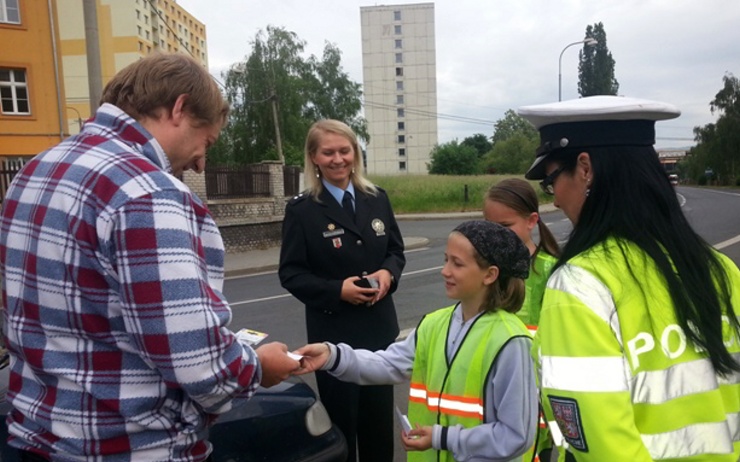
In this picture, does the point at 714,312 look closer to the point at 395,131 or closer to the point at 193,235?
the point at 193,235

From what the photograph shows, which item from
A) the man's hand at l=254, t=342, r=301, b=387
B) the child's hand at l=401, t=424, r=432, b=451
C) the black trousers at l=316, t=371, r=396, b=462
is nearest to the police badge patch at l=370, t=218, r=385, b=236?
the black trousers at l=316, t=371, r=396, b=462

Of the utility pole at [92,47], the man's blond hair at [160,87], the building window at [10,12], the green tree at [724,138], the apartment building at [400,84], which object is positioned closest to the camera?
the man's blond hair at [160,87]

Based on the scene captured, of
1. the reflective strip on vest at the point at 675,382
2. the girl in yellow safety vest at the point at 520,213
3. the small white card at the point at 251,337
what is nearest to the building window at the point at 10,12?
the girl in yellow safety vest at the point at 520,213

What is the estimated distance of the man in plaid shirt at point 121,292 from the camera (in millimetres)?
1305

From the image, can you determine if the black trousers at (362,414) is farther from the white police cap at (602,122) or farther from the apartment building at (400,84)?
the apartment building at (400,84)

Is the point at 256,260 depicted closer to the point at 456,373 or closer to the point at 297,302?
the point at 297,302

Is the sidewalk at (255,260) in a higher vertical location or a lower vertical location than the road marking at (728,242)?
lower

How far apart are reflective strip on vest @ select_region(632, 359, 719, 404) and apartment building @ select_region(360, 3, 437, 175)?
8842cm

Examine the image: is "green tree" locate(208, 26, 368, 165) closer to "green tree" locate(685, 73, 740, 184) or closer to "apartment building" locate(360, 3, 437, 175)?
"green tree" locate(685, 73, 740, 184)

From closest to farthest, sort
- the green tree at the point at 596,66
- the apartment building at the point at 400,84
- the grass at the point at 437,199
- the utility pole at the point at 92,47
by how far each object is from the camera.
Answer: the utility pole at the point at 92,47 → the grass at the point at 437,199 → the green tree at the point at 596,66 → the apartment building at the point at 400,84

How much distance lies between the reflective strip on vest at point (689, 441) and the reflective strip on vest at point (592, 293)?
238 millimetres

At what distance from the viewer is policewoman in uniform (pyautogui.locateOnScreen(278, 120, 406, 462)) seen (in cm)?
293

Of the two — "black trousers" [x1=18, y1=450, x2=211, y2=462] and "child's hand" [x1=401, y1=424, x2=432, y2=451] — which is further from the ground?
"black trousers" [x1=18, y1=450, x2=211, y2=462]

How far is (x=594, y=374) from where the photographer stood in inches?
46.4
